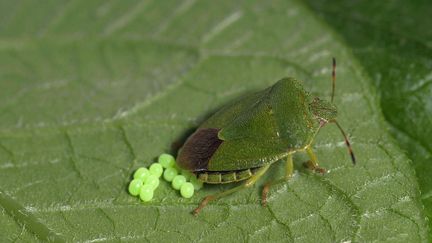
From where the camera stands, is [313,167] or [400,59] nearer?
[313,167]

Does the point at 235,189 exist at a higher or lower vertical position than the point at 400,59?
lower

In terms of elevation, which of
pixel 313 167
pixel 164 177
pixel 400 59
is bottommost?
pixel 164 177

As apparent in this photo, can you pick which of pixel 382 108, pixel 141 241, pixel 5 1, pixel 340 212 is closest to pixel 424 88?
pixel 382 108

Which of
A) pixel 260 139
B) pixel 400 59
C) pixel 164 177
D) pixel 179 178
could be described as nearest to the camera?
pixel 260 139

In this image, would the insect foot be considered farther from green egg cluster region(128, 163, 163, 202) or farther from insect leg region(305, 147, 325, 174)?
green egg cluster region(128, 163, 163, 202)

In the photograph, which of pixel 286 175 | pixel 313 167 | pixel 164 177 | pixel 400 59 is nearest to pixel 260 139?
pixel 286 175

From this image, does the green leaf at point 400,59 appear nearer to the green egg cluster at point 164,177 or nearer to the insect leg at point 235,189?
the insect leg at point 235,189

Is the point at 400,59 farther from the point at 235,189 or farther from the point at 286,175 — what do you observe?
the point at 235,189

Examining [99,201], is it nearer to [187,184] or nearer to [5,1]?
[187,184]
